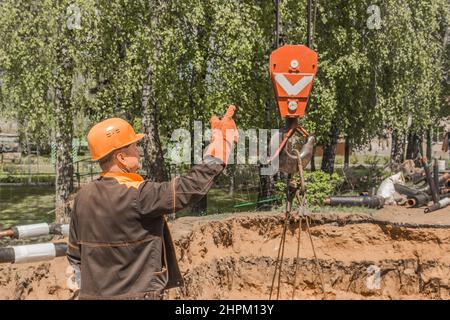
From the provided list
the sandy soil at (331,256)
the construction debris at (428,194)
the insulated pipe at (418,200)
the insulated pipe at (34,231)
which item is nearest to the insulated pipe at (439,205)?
the construction debris at (428,194)

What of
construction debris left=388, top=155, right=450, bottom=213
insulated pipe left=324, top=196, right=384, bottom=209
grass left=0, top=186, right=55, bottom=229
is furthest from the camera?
grass left=0, top=186, right=55, bottom=229

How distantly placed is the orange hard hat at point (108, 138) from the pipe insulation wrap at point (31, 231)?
328cm

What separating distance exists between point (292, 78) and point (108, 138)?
6.30 feet

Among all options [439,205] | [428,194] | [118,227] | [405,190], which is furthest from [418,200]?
[118,227]

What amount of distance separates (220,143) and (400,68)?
55.2 feet

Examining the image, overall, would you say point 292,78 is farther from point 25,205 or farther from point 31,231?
point 25,205

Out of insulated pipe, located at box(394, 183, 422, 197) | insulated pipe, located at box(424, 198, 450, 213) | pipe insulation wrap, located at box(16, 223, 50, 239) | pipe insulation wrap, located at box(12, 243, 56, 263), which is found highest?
pipe insulation wrap, located at box(16, 223, 50, 239)

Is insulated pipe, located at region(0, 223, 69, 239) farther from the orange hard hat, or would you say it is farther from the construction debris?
the construction debris

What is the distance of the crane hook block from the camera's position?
5.18 meters

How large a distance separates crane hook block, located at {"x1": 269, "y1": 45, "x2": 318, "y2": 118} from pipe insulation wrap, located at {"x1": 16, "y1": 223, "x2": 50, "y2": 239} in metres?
3.20

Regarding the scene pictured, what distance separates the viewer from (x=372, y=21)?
18.1 metres

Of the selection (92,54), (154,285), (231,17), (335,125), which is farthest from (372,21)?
(154,285)

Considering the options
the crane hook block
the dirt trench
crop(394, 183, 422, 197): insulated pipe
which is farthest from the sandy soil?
the crane hook block

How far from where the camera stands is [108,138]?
153 inches
